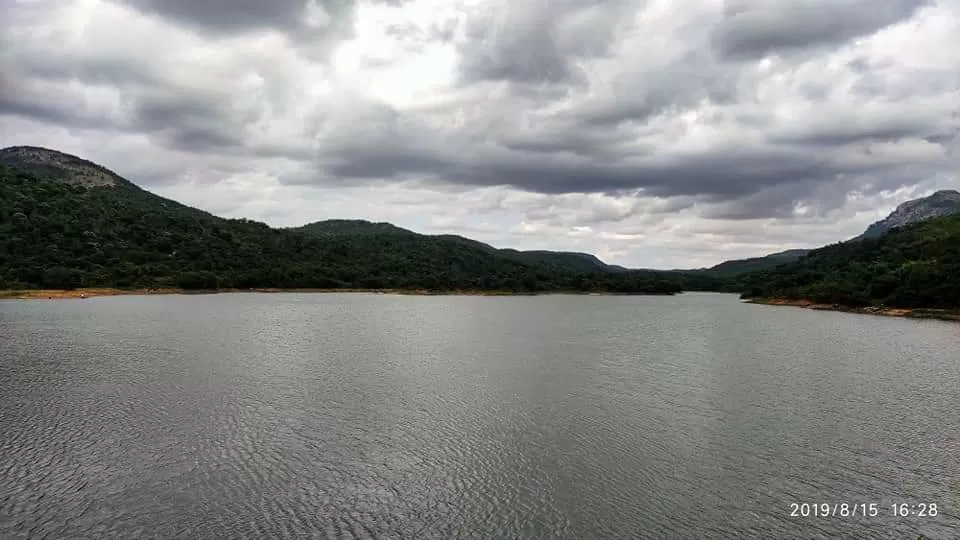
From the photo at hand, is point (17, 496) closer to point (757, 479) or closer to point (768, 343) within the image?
point (757, 479)

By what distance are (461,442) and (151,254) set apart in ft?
465

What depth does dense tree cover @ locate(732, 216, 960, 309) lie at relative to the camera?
310ft

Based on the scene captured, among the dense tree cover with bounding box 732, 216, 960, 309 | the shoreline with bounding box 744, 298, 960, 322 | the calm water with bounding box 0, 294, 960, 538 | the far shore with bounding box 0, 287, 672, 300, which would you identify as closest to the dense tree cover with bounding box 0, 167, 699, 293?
the far shore with bounding box 0, 287, 672, 300

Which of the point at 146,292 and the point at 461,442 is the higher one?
the point at 146,292

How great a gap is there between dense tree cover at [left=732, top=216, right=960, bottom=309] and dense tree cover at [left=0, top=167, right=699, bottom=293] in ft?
262

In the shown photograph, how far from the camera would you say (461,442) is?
20656 mm

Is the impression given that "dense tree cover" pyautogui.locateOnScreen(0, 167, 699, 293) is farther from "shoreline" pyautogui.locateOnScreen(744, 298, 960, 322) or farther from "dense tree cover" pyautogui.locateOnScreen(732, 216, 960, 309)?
"shoreline" pyautogui.locateOnScreen(744, 298, 960, 322)

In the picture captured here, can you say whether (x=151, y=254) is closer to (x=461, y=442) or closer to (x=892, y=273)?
(x=461, y=442)

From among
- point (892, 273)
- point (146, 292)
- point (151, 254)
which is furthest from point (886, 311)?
point (151, 254)

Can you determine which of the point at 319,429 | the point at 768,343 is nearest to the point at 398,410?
the point at 319,429

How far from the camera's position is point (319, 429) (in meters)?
21.8

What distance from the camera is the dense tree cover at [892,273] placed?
9462cm

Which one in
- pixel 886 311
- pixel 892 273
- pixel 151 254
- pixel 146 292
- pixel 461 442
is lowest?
pixel 461 442

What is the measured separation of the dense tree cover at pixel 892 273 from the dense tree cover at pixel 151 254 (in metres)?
79.9
